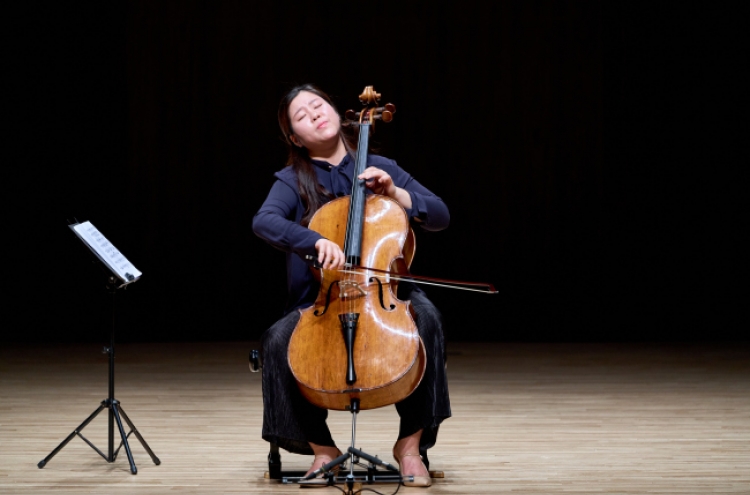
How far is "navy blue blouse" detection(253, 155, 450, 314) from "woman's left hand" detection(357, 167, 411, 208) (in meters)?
0.03

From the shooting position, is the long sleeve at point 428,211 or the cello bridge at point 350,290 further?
the long sleeve at point 428,211

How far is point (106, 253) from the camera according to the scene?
2.46 metres

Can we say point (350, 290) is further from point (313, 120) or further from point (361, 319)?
point (313, 120)

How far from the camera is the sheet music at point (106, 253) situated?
2.42 meters

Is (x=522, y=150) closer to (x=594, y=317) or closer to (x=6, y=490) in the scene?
(x=594, y=317)

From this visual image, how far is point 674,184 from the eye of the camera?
231 inches

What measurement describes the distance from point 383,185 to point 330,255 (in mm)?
284

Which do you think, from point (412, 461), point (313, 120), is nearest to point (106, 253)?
point (313, 120)

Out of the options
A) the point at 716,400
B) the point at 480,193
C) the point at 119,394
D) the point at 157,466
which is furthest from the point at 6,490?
the point at 480,193

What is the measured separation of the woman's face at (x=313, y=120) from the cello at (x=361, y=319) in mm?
201

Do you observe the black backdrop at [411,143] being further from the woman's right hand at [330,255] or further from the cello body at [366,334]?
the woman's right hand at [330,255]

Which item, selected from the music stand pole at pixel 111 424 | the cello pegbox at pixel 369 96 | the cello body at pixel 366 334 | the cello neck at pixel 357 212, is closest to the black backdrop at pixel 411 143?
the music stand pole at pixel 111 424

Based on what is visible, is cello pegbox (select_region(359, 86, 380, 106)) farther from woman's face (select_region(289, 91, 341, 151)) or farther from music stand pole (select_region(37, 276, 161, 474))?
music stand pole (select_region(37, 276, 161, 474))

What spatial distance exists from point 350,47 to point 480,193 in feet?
4.06
